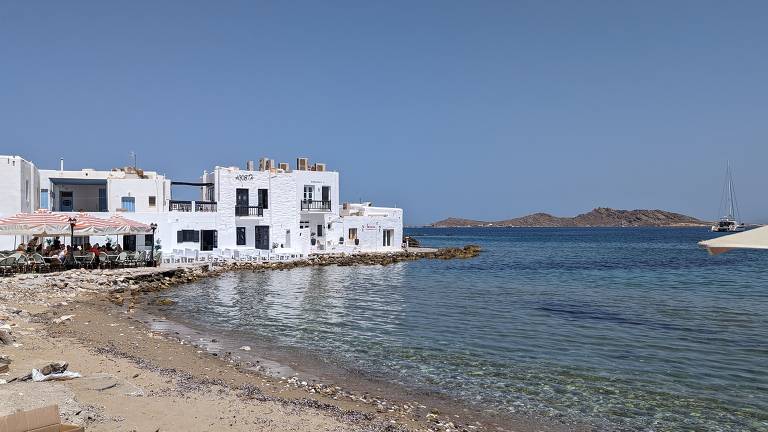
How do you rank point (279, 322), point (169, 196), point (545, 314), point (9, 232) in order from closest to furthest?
point (279, 322) → point (545, 314) → point (9, 232) → point (169, 196)

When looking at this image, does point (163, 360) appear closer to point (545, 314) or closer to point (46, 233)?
point (545, 314)

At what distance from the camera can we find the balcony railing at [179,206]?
40219 millimetres

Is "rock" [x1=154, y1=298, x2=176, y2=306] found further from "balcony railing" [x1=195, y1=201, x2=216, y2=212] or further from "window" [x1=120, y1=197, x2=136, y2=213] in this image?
"window" [x1=120, y1=197, x2=136, y2=213]

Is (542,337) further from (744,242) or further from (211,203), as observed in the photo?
(211,203)

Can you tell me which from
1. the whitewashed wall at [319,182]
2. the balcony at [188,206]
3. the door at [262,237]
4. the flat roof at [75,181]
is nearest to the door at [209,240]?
the balcony at [188,206]

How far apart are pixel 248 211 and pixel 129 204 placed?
8.13m

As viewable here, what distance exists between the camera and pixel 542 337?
17.0m

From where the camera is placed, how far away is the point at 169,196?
4141cm

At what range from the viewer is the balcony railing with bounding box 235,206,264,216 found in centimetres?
Result: 4300

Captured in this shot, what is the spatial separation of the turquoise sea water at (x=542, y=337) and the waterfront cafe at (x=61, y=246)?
435 centimetres

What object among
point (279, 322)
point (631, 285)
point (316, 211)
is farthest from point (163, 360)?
point (316, 211)

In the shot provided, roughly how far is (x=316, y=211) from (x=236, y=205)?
26.0 ft

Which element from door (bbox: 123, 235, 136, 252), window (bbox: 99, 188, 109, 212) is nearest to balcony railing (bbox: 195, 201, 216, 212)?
door (bbox: 123, 235, 136, 252)

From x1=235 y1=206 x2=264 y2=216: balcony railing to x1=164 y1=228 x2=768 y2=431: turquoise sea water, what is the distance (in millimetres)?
10062
